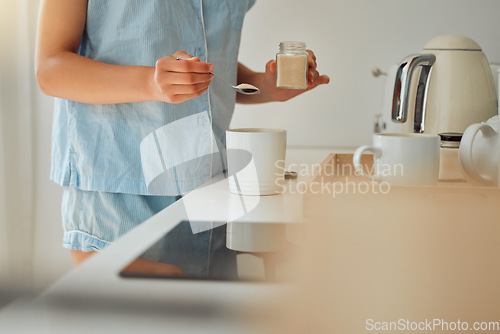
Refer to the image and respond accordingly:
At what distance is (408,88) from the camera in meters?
0.40

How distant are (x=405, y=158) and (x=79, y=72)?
26 centimetres

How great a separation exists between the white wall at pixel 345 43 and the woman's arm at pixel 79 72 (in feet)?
0.22

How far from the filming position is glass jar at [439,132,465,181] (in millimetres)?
308

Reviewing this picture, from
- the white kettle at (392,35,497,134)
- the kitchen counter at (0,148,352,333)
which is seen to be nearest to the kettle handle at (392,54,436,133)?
the white kettle at (392,35,497,134)

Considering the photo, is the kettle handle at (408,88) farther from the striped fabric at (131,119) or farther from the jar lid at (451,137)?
the striped fabric at (131,119)

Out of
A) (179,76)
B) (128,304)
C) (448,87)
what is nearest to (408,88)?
(448,87)

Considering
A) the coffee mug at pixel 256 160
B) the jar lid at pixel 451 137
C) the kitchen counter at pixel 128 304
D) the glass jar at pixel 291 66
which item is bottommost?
the kitchen counter at pixel 128 304

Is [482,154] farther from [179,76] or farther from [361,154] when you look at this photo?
[179,76]

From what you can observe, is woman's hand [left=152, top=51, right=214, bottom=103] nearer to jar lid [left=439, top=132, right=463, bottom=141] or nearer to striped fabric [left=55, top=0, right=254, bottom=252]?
striped fabric [left=55, top=0, right=254, bottom=252]

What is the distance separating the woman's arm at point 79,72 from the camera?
14.9 inches

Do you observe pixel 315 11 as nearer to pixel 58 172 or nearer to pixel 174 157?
pixel 174 157

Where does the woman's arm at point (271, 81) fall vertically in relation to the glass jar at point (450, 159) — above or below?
above

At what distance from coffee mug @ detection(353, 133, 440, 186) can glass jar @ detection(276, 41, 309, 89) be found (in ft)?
0.33

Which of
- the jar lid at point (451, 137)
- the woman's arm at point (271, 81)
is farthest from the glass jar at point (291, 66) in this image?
the jar lid at point (451, 137)
